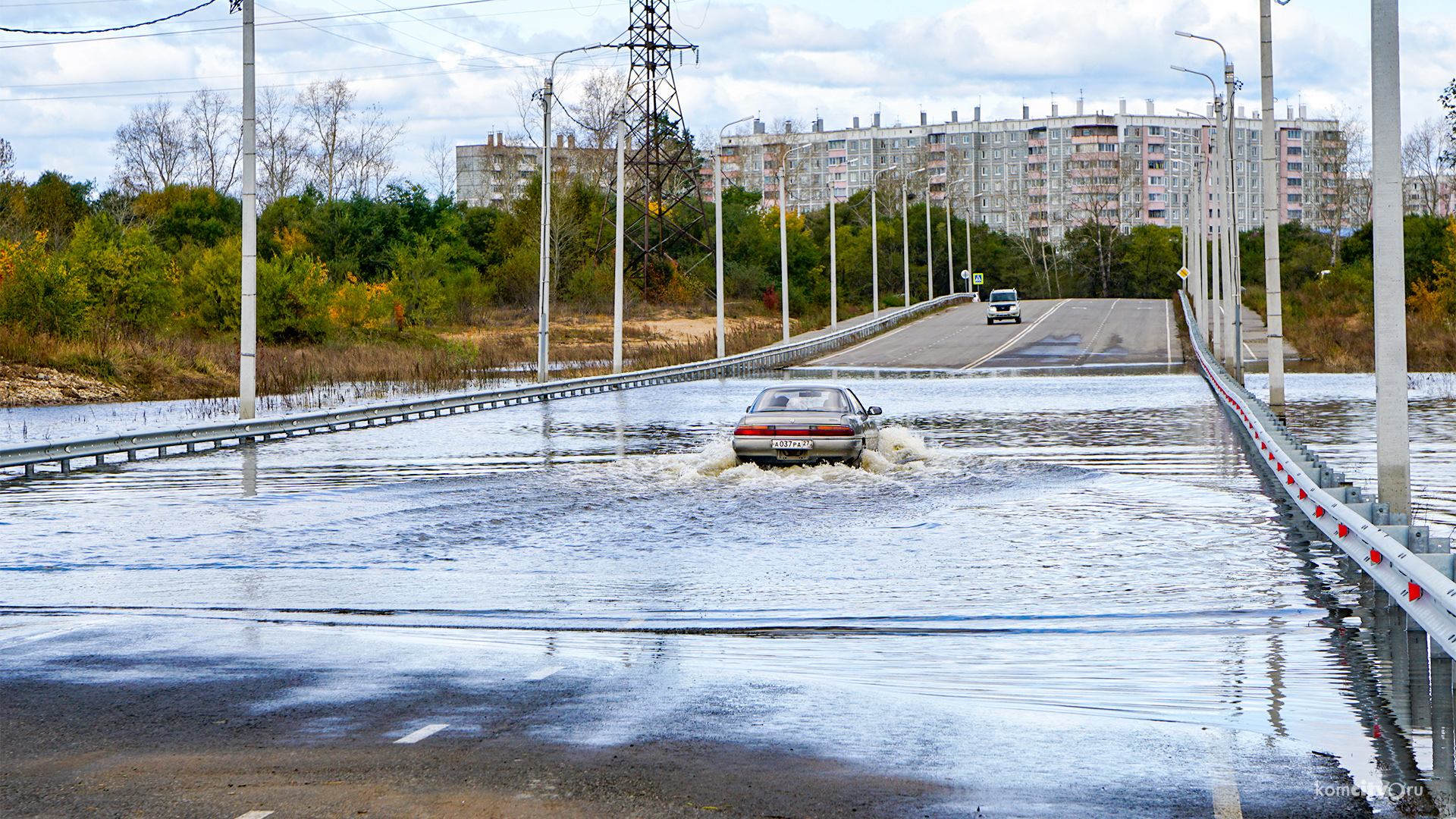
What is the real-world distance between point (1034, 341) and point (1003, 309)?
12.3 metres

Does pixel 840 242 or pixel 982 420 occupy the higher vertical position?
pixel 840 242

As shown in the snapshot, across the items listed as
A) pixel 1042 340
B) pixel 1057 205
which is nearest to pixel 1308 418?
pixel 1042 340

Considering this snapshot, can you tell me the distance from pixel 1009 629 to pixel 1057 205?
181 metres

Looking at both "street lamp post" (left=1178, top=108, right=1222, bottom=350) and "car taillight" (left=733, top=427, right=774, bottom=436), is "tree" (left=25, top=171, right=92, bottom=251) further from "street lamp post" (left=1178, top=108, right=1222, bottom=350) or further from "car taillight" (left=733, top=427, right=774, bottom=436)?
"car taillight" (left=733, top=427, right=774, bottom=436)

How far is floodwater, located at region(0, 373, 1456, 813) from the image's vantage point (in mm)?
8383

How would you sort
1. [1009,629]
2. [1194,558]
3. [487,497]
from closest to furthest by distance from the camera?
1. [1009,629]
2. [1194,558]
3. [487,497]

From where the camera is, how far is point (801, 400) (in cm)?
2122

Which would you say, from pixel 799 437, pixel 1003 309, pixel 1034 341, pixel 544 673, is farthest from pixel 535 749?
pixel 1003 309

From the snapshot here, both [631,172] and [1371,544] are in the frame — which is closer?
[1371,544]

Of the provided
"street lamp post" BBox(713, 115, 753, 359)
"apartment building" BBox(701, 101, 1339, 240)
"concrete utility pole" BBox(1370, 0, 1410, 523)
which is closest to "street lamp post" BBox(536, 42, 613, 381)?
"street lamp post" BBox(713, 115, 753, 359)

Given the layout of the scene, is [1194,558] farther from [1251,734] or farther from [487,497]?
[487,497]

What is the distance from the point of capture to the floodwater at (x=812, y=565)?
8.38m

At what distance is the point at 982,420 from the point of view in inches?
1228

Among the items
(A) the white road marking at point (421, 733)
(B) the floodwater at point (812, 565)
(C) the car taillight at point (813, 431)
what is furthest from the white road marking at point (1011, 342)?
(A) the white road marking at point (421, 733)
